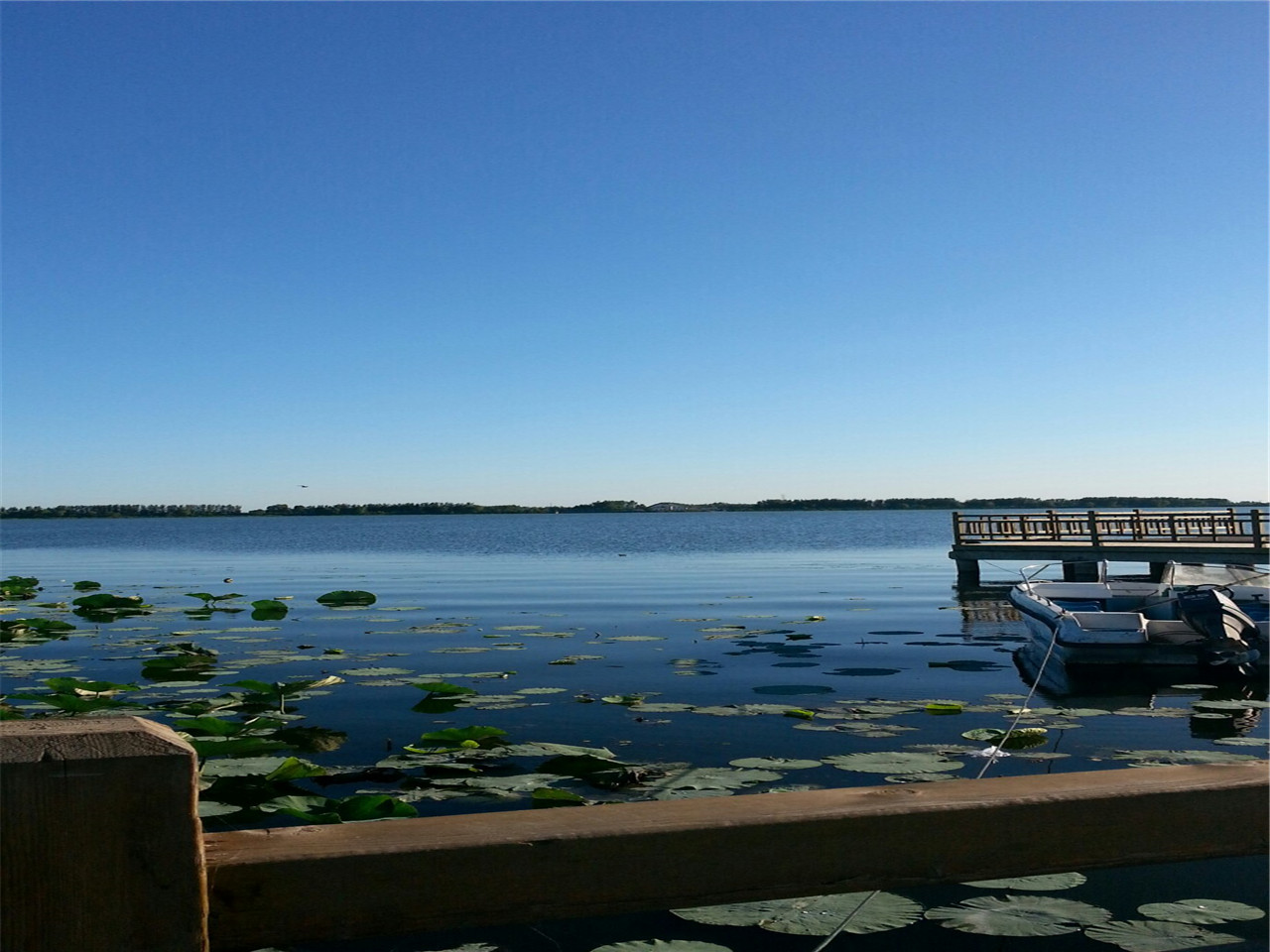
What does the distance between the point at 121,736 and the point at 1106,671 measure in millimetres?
13842

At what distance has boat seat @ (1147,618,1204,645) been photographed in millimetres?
13094

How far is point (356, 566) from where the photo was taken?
136ft

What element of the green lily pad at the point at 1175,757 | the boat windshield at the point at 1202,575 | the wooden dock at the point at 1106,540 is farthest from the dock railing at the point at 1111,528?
the green lily pad at the point at 1175,757

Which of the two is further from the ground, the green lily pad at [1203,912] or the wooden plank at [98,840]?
the wooden plank at [98,840]

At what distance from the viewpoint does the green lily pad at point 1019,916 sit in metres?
3.45

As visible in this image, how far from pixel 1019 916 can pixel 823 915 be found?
0.71 metres

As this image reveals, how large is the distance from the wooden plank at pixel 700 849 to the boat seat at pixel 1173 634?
13.0 meters

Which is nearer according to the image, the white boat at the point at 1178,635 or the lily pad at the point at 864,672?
the lily pad at the point at 864,672

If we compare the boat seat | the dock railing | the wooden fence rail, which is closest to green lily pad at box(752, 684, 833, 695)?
the boat seat

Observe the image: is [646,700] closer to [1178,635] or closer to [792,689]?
[792,689]

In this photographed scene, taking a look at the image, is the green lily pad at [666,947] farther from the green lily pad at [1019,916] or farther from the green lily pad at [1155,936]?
the green lily pad at [1155,936]

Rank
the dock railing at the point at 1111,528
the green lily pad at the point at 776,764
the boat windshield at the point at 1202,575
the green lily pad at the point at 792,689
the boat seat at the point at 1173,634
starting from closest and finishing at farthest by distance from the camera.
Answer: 1. the green lily pad at the point at 776,764
2. the green lily pad at the point at 792,689
3. the boat seat at the point at 1173,634
4. the boat windshield at the point at 1202,575
5. the dock railing at the point at 1111,528

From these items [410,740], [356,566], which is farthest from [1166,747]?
[356,566]

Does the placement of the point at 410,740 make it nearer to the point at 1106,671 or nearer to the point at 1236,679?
the point at 1106,671
